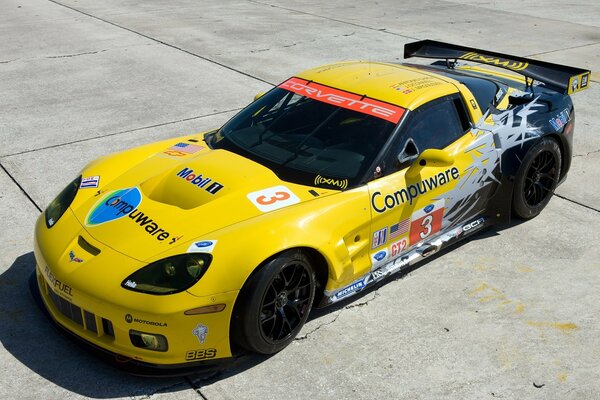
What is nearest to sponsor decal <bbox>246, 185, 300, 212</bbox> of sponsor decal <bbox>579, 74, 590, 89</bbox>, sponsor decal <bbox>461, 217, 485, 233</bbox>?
sponsor decal <bbox>461, 217, 485, 233</bbox>

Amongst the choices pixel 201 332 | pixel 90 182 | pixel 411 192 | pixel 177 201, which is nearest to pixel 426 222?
pixel 411 192

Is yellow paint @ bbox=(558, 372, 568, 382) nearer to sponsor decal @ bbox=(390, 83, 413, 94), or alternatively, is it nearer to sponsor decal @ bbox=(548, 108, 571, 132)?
sponsor decal @ bbox=(390, 83, 413, 94)

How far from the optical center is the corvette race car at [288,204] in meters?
4.30

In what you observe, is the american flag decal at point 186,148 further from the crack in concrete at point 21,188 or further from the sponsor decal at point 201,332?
the sponsor decal at point 201,332

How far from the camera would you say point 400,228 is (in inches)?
207

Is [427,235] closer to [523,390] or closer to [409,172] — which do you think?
[409,172]

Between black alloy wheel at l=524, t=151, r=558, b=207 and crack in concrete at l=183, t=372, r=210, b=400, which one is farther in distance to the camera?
black alloy wheel at l=524, t=151, r=558, b=207

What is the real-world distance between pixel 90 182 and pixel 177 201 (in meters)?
0.75

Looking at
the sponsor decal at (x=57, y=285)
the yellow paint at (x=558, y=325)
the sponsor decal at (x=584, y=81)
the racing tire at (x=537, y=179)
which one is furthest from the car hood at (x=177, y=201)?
the sponsor decal at (x=584, y=81)

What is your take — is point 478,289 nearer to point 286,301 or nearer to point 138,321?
point 286,301

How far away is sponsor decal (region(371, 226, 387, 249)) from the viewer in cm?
507

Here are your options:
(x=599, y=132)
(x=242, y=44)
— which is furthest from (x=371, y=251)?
(x=242, y=44)

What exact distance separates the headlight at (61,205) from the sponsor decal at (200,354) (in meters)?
1.30

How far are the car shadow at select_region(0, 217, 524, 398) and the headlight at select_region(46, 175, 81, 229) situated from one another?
0.57 meters
